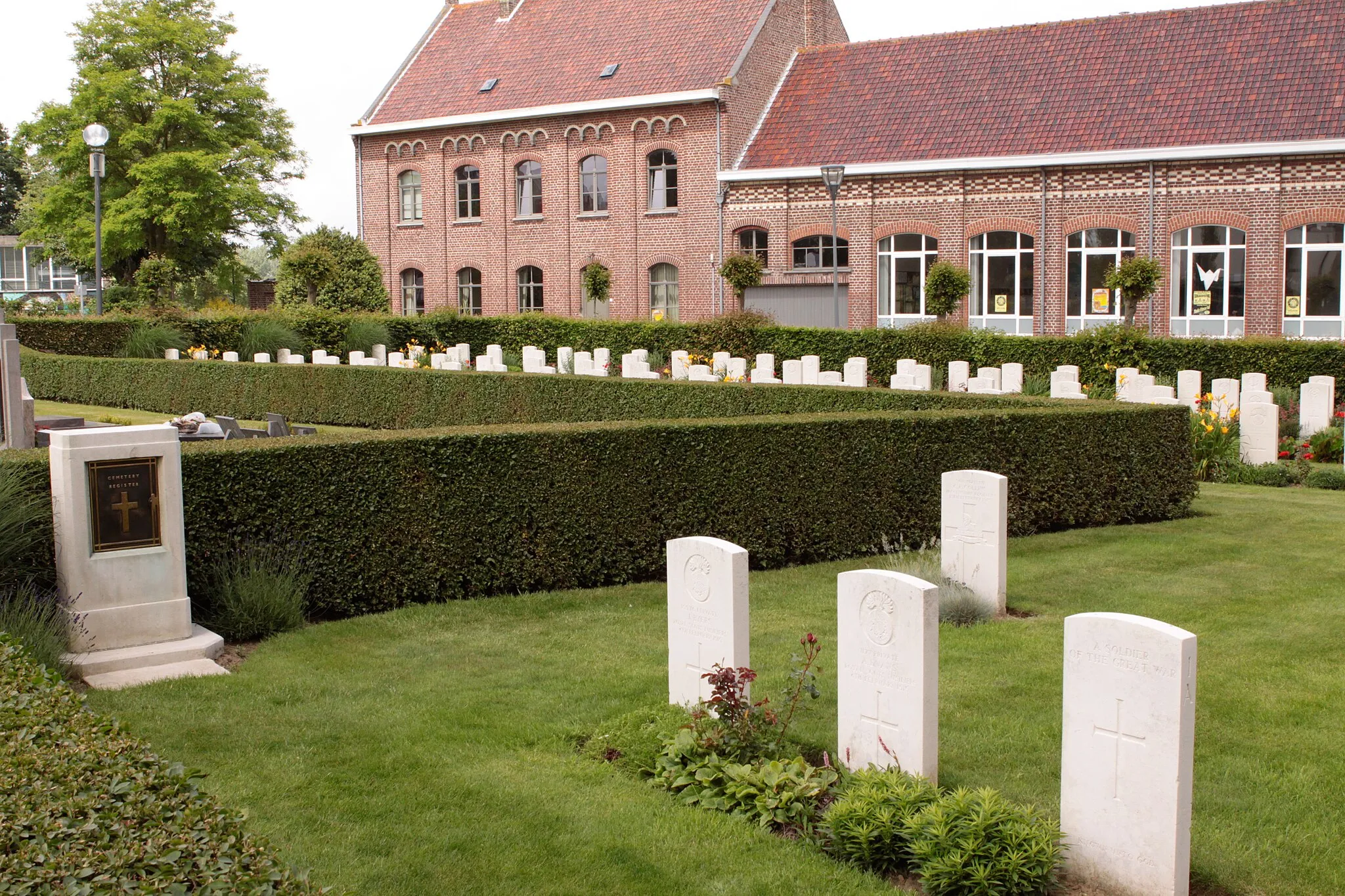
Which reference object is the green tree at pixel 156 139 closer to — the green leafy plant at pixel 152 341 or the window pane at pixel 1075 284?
the green leafy plant at pixel 152 341


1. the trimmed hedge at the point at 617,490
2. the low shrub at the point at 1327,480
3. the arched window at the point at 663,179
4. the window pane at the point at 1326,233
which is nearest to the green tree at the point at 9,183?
the arched window at the point at 663,179

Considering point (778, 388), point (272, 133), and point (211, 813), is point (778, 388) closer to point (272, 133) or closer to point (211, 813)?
point (211, 813)

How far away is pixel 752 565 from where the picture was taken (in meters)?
10.4

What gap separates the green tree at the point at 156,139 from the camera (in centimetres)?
4759

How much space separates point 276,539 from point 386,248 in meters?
34.4

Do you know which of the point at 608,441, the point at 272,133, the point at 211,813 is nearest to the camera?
the point at 211,813

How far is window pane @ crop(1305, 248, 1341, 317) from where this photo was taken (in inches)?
1063

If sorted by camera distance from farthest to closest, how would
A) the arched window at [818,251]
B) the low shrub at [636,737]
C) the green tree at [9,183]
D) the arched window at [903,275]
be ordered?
the green tree at [9,183] < the arched window at [818,251] < the arched window at [903,275] < the low shrub at [636,737]

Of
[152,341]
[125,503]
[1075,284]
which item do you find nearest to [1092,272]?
[1075,284]

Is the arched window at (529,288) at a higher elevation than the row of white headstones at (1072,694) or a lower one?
higher

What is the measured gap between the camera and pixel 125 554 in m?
7.46

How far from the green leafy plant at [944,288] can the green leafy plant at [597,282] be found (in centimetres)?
1000

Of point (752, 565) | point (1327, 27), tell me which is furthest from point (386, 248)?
point (752, 565)

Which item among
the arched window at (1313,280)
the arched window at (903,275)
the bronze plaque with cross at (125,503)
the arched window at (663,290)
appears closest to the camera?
the bronze plaque with cross at (125,503)
